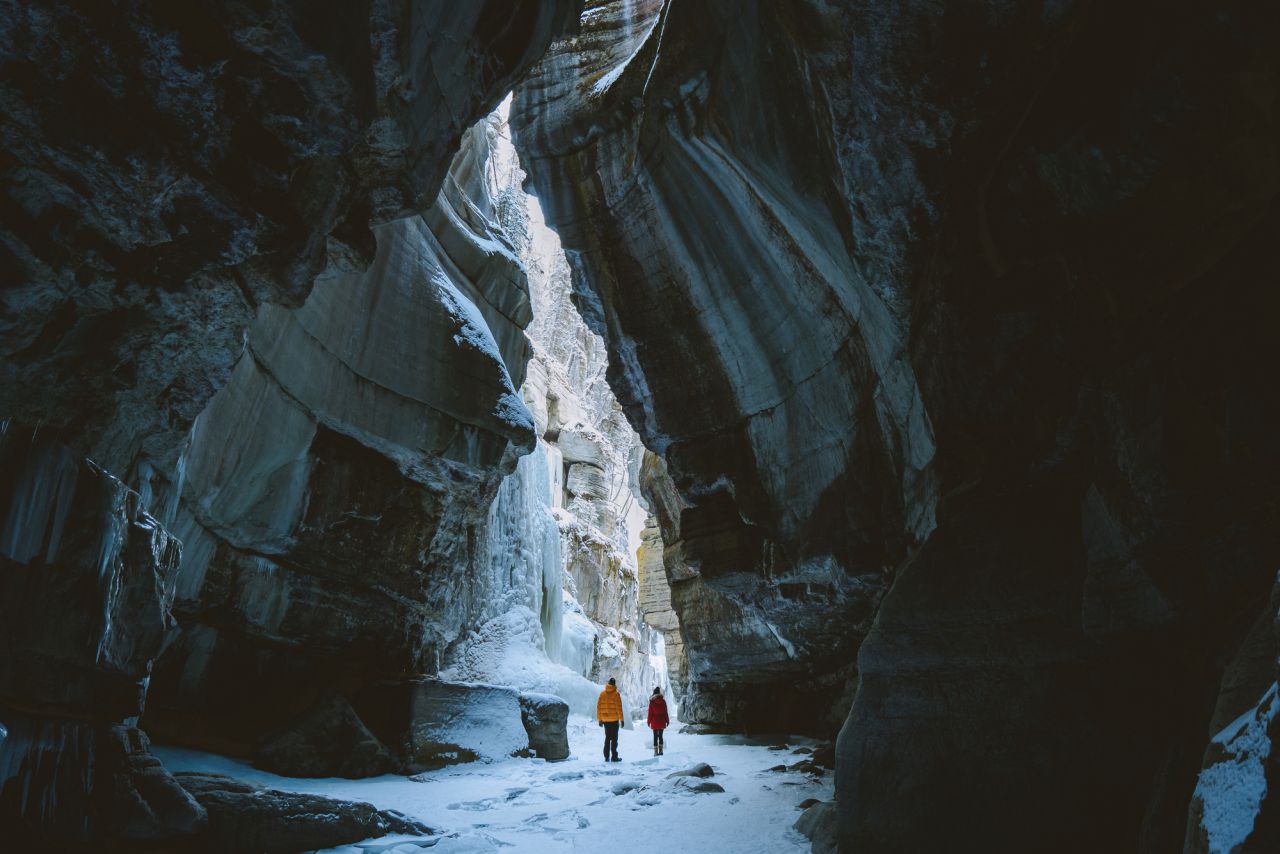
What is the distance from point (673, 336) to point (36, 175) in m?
8.26

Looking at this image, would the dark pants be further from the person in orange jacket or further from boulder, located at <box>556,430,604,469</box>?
boulder, located at <box>556,430,604,469</box>

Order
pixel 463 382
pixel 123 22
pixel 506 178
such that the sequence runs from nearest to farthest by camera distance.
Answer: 1. pixel 123 22
2. pixel 463 382
3. pixel 506 178

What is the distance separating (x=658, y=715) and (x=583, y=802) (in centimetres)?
606

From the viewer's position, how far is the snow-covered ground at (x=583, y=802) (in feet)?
19.4

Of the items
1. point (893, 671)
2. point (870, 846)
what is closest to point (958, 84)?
point (893, 671)

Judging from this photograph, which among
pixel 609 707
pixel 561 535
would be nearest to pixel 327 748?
pixel 609 707

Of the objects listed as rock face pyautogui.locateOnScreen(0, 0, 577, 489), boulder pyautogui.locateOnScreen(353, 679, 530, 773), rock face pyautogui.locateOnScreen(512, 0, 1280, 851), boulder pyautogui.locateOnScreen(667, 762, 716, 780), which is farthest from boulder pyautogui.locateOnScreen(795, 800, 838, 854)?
boulder pyautogui.locateOnScreen(353, 679, 530, 773)

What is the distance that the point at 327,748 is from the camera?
33.5ft

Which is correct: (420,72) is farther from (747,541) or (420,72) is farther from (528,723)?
(528,723)

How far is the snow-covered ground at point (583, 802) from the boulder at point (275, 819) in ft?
0.80

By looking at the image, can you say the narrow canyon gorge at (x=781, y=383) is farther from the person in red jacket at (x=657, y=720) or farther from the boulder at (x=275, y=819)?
the person in red jacket at (x=657, y=720)

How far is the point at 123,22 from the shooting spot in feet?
11.2

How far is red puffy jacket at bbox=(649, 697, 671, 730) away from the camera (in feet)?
45.3

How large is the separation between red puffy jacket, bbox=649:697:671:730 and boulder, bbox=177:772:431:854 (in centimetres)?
833
